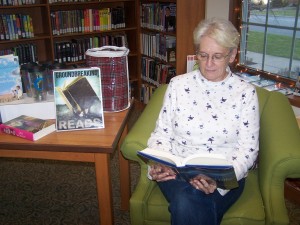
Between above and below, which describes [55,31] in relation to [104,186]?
above

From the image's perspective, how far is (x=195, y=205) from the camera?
4.84ft

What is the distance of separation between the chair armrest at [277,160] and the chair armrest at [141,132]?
0.60 m

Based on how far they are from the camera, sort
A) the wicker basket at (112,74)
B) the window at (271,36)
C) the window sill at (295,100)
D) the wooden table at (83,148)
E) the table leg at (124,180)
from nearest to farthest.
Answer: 1. the wooden table at (83,148)
2. the wicker basket at (112,74)
3. the table leg at (124,180)
4. the window sill at (295,100)
5. the window at (271,36)

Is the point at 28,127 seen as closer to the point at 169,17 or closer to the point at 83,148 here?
the point at 83,148

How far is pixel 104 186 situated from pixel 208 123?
0.59 m

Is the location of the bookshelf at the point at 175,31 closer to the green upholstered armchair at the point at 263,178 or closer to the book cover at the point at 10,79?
the green upholstered armchair at the point at 263,178

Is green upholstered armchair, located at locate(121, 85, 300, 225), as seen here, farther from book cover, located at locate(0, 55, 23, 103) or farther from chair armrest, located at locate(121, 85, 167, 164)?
book cover, located at locate(0, 55, 23, 103)

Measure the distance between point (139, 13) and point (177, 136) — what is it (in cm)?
264

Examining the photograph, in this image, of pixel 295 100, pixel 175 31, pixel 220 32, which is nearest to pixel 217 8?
pixel 175 31

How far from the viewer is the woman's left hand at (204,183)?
1.43 m

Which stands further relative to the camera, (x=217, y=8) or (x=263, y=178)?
(x=217, y=8)

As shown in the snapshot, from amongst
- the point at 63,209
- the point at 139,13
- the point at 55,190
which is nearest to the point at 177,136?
the point at 63,209

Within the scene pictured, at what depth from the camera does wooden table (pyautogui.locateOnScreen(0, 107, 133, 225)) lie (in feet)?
5.08

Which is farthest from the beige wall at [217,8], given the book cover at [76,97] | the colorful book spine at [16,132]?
the colorful book spine at [16,132]
